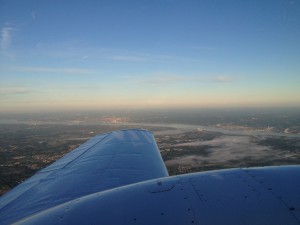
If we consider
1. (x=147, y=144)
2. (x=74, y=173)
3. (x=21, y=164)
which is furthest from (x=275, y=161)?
(x=21, y=164)

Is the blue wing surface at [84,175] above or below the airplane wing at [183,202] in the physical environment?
below

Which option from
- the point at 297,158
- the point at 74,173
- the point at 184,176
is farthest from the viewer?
the point at 297,158

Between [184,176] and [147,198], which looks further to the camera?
[184,176]

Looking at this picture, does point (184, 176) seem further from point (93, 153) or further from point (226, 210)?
point (93, 153)

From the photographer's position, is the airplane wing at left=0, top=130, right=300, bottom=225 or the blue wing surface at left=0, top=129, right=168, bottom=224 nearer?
the airplane wing at left=0, top=130, right=300, bottom=225

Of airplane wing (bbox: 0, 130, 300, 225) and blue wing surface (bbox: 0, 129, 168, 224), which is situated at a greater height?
airplane wing (bbox: 0, 130, 300, 225)

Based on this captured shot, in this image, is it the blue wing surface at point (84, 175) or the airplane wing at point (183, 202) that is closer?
the airplane wing at point (183, 202)

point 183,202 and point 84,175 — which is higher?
point 183,202

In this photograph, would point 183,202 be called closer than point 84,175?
Yes
